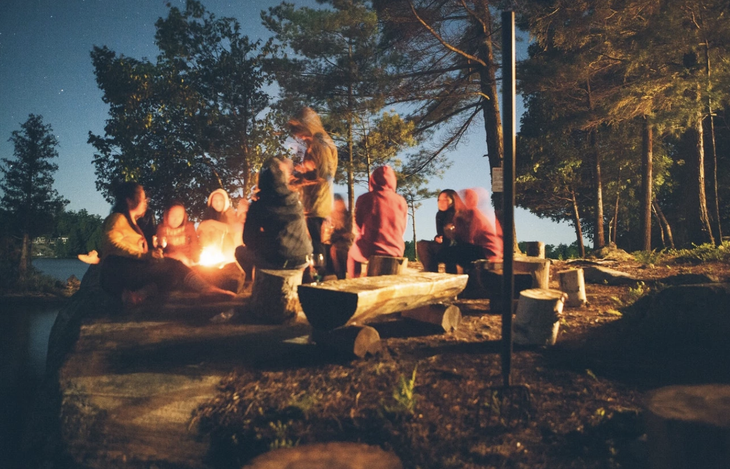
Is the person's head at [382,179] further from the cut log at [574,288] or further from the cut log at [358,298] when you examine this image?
the cut log at [574,288]

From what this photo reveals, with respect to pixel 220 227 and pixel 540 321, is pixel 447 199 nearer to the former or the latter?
pixel 540 321

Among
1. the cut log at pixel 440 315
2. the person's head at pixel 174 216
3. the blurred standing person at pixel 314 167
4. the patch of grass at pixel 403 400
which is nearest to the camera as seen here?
the patch of grass at pixel 403 400

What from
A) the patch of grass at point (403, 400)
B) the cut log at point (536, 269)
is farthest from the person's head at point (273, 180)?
the cut log at point (536, 269)

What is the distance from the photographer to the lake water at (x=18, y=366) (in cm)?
659

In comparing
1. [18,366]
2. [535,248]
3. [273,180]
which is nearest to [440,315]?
[273,180]

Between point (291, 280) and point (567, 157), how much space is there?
15.8 metres

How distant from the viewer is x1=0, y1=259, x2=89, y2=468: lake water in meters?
6.59

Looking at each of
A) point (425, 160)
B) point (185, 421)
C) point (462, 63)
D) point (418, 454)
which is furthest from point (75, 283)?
point (418, 454)

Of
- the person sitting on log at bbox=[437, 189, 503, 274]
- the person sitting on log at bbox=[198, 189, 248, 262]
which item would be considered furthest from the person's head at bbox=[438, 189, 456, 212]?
the person sitting on log at bbox=[198, 189, 248, 262]

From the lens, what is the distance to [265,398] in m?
3.32

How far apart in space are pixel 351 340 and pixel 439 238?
384 cm

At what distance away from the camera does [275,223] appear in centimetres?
553

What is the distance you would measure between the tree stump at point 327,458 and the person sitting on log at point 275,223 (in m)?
3.40

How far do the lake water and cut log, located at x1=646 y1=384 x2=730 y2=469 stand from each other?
14.1 feet
